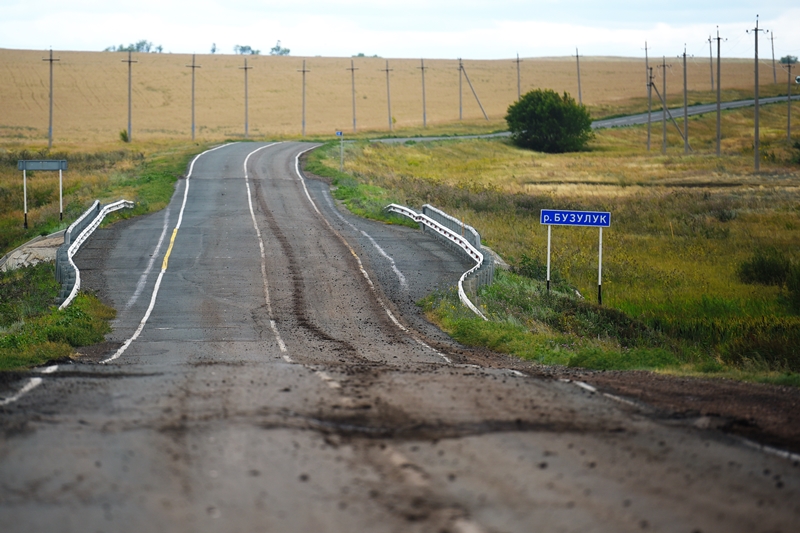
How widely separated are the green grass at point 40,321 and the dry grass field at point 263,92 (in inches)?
2252

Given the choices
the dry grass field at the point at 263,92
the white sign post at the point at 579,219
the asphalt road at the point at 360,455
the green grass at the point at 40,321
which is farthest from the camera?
the dry grass field at the point at 263,92

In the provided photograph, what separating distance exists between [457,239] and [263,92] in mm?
117034

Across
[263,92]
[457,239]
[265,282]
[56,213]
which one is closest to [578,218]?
[457,239]

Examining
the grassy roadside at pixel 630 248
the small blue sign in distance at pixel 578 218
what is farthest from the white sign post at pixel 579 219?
the grassy roadside at pixel 630 248

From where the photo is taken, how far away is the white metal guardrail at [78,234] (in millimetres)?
23752

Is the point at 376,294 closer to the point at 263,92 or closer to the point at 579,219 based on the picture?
the point at 579,219

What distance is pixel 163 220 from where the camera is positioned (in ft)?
124

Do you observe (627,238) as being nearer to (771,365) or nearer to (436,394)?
(771,365)

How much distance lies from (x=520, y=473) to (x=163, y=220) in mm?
32664

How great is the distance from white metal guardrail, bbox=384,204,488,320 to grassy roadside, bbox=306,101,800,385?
0.40 meters

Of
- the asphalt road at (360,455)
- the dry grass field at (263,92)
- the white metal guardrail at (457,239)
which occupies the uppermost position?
the dry grass field at (263,92)

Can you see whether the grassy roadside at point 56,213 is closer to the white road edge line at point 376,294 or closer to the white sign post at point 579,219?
the white road edge line at point 376,294

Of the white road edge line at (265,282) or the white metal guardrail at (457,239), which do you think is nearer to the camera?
the white road edge line at (265,282)

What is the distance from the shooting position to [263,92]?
468 ft
